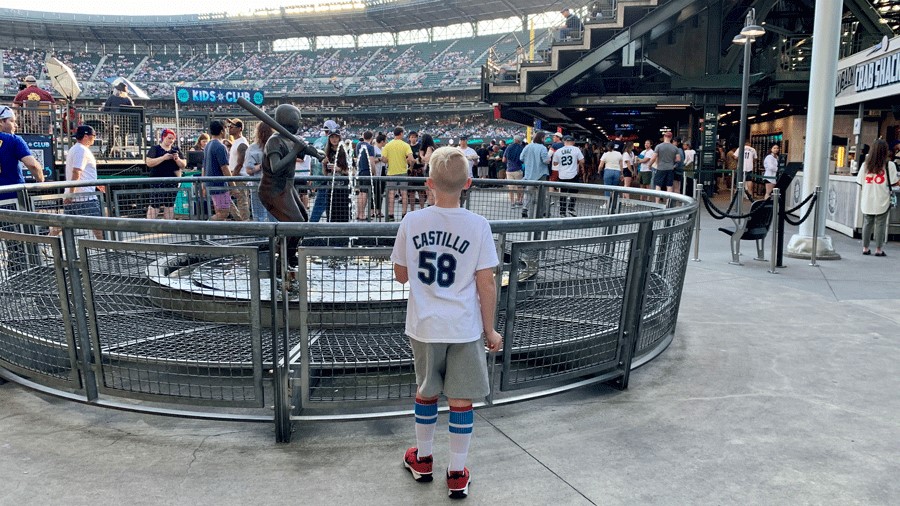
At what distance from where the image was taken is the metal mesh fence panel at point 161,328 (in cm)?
362

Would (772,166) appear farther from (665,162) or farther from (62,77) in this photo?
(62,77)

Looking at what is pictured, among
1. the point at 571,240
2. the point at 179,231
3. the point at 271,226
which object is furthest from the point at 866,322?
the point at 179,231

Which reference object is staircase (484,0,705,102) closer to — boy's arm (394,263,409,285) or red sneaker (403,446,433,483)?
boy's arm (394,263,409,285)

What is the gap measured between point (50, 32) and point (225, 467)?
79441mm

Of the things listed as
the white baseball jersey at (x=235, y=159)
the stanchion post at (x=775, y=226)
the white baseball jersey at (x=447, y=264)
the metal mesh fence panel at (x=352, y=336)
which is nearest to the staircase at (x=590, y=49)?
the stanchion post at (x=775, y=226)

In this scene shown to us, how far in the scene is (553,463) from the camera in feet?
11.4

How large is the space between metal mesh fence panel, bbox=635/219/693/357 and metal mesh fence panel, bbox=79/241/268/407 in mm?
2666

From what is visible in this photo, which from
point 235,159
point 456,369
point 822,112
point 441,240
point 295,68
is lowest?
point 456,369

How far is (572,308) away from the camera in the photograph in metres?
4.56

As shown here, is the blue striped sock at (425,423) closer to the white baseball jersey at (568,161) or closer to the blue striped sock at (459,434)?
the blue striped sock at (459,434)

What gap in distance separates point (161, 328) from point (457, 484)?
2.27m

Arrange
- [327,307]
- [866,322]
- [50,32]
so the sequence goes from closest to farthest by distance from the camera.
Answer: [327,307]
[866,322]
[50,32]

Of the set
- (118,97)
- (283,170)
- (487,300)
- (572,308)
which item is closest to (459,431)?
(487,300)

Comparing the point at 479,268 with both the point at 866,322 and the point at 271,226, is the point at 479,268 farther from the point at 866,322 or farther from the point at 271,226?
the point at 866,322
